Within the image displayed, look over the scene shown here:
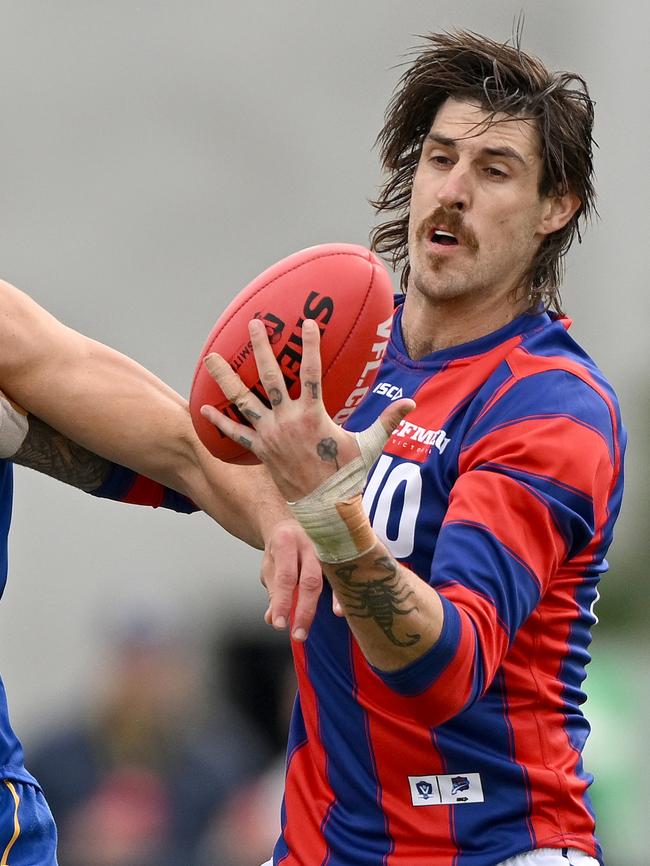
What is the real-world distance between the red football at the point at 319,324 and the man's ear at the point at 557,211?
2.50ft

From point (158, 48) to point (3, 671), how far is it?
4.07 meters

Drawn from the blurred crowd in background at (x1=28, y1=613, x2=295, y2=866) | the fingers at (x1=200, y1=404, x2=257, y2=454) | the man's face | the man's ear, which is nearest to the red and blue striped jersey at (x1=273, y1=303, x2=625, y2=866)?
the man's face

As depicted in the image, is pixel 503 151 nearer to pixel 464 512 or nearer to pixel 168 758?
pixel 464 512

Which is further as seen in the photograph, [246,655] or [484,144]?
[246,655]

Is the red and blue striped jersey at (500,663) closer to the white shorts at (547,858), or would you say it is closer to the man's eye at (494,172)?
the white shorts at (547,858)

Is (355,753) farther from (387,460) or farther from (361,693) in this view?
(387,460)

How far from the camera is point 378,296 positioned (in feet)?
8.40

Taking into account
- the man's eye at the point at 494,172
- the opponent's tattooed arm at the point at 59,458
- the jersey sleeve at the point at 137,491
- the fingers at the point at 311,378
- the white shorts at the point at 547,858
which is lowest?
the white shorts at the point at 547,858

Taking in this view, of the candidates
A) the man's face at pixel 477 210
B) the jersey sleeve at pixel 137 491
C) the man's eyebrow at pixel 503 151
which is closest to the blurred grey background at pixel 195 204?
the jersey sleeve at pixel 137 491

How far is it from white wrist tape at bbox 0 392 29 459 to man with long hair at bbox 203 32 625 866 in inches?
28.2

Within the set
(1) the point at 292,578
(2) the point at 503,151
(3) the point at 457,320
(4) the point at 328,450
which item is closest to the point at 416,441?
(3) the point at 457,320

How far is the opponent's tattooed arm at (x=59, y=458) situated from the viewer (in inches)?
120

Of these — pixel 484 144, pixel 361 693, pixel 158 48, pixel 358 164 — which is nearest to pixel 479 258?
pixel 484 144

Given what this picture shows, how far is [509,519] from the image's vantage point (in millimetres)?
2418
